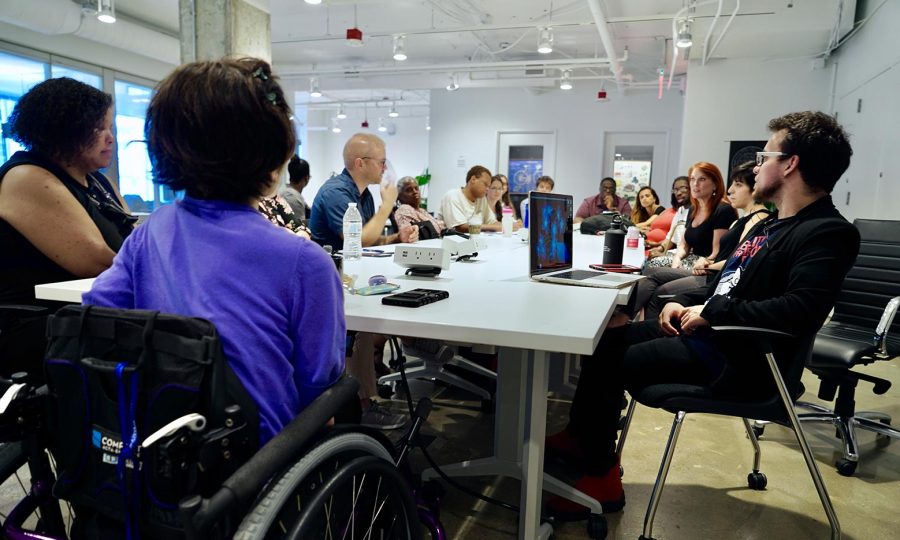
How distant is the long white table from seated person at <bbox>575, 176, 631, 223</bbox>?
5288mm

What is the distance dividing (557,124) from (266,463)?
10125 millimetres

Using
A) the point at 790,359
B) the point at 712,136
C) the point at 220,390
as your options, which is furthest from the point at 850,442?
the point at 712,136

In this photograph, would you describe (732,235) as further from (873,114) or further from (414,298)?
(873,114)

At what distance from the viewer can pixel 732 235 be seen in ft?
9.93

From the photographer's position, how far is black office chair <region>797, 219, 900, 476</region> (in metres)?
2.34

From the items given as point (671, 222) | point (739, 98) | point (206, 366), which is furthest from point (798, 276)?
point (739, 98)

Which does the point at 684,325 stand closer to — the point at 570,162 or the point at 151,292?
the point at 151,292

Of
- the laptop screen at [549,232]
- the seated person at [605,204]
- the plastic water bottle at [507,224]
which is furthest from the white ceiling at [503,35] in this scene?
the laptop screen at [549,232]

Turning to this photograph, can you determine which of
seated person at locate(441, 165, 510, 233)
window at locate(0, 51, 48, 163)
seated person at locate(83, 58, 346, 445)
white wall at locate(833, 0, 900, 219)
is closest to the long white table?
seated person at locate(83, 58, 346, 445)

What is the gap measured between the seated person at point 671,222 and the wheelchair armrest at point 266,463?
4052 millimetres

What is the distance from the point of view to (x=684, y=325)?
1749 millimetres

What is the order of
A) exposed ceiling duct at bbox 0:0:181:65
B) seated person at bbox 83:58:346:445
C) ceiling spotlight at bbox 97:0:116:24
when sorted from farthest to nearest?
exposed ceiling duct at bbox 0:0:181:65 → ceiling spotlight at bbox 97:0:116:24 → seated person at bbox 83:58:346:445

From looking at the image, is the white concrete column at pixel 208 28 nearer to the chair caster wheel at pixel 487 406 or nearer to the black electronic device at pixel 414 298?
the chair caster wheel at pixel 487 406

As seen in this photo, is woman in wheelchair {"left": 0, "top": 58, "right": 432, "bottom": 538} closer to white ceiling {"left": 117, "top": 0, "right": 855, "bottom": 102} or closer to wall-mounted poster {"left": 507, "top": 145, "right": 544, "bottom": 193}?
white ceiling {"left": 117, "top": 0, "right": 855, "bottom": 102}
